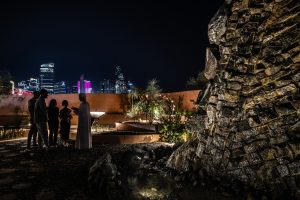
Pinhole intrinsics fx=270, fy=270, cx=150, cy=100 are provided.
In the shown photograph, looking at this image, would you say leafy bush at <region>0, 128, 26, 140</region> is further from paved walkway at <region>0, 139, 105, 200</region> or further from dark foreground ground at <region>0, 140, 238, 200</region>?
dark foreground ground at <region>0, 140, 238, 200</region>

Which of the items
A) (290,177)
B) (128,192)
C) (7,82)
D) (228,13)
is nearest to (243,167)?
(290,177)

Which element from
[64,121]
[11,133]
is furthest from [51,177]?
[11,133]

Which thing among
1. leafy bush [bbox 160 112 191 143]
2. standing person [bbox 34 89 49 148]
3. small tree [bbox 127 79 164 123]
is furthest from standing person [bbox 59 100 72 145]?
small tree [bbox 127 79 164 123]

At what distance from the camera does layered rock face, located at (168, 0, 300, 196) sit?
4.07 metres

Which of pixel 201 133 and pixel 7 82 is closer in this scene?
pixel 201 133

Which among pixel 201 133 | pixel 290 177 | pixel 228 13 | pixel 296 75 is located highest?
pixel 228 13

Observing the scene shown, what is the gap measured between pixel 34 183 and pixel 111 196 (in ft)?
5.70

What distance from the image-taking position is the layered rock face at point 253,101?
4070mm

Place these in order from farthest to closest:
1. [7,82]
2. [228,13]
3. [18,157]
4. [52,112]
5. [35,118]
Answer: [7,82] → [52,112] → [35,118] → [18,157] → [228,13]

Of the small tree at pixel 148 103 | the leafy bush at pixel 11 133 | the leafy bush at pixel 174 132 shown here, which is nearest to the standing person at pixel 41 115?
the leafy bush at pixel 174 132

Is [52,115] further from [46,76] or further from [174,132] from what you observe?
[46,76]

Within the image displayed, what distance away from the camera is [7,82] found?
2580 cm

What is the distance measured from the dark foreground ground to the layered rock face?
0.60 meters

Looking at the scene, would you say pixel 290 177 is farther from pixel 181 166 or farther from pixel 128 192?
pixel 128 192
